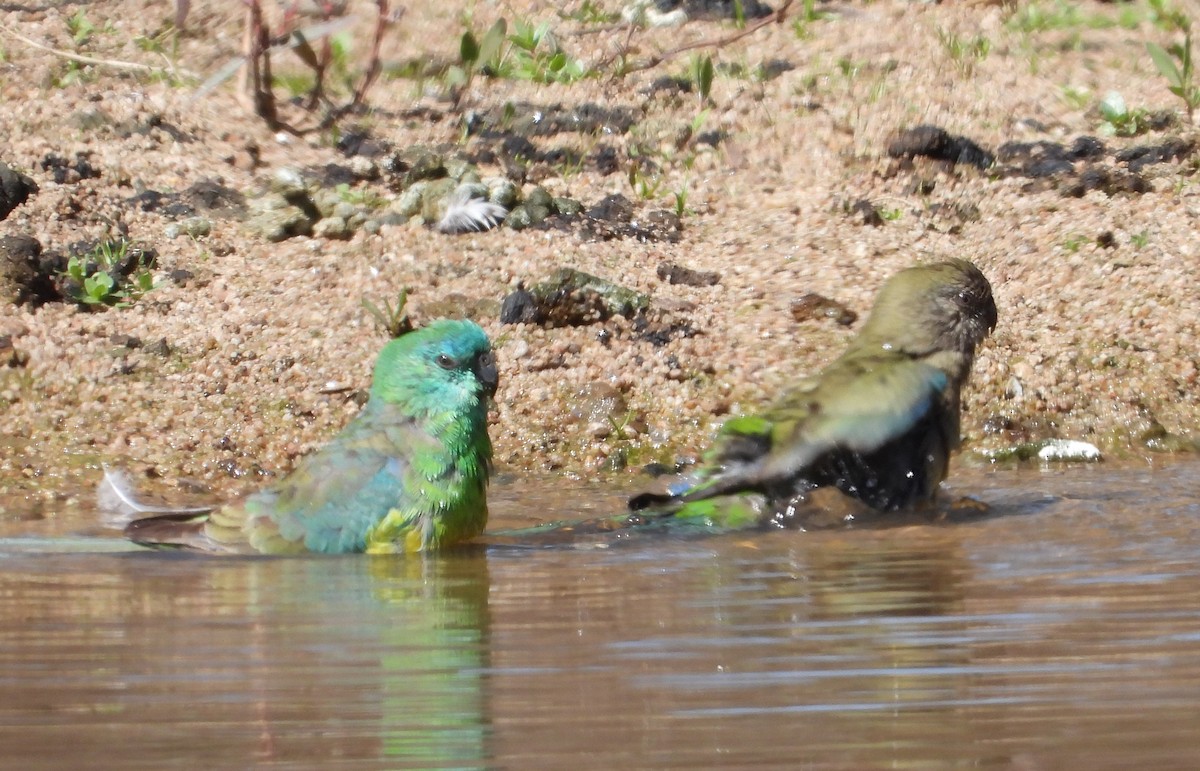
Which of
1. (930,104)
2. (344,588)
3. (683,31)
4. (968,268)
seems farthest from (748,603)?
(683,31)

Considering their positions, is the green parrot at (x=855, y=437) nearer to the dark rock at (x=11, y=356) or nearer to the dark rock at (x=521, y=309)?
the dark rock at (x=521, y=309)

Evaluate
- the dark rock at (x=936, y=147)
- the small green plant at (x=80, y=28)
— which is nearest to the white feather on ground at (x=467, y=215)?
the dark rock at (x=936, y=147)

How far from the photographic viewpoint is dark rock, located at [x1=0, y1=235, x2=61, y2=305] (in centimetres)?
646

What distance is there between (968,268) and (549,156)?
8.25ft

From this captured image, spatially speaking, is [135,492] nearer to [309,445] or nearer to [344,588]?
[309,445]

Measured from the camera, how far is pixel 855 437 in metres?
5.20

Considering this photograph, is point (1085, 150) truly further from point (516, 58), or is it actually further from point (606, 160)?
point (516, 58)

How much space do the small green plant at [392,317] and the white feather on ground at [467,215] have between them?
65 cm

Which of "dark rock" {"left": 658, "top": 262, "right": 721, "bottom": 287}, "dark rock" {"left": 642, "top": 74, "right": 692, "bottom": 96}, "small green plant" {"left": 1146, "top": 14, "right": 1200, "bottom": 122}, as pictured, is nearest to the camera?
"dark rock" {"left": 658, "top": 262, "right": 721, "bottom": 287}

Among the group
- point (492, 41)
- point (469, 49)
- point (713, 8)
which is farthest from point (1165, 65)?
point (469, 49)

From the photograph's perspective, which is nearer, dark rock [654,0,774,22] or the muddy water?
Result: the muddy water

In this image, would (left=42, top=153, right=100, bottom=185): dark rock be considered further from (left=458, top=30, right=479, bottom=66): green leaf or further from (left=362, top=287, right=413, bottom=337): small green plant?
(left=458, top=30, right=479, bottom=66): green leaf

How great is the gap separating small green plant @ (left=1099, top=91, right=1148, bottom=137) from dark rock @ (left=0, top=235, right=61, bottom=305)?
481 centimetres

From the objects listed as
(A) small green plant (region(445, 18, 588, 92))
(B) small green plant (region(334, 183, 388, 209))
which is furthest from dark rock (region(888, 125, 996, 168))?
(B) small green plant (region(334, 183, 388, 209))
